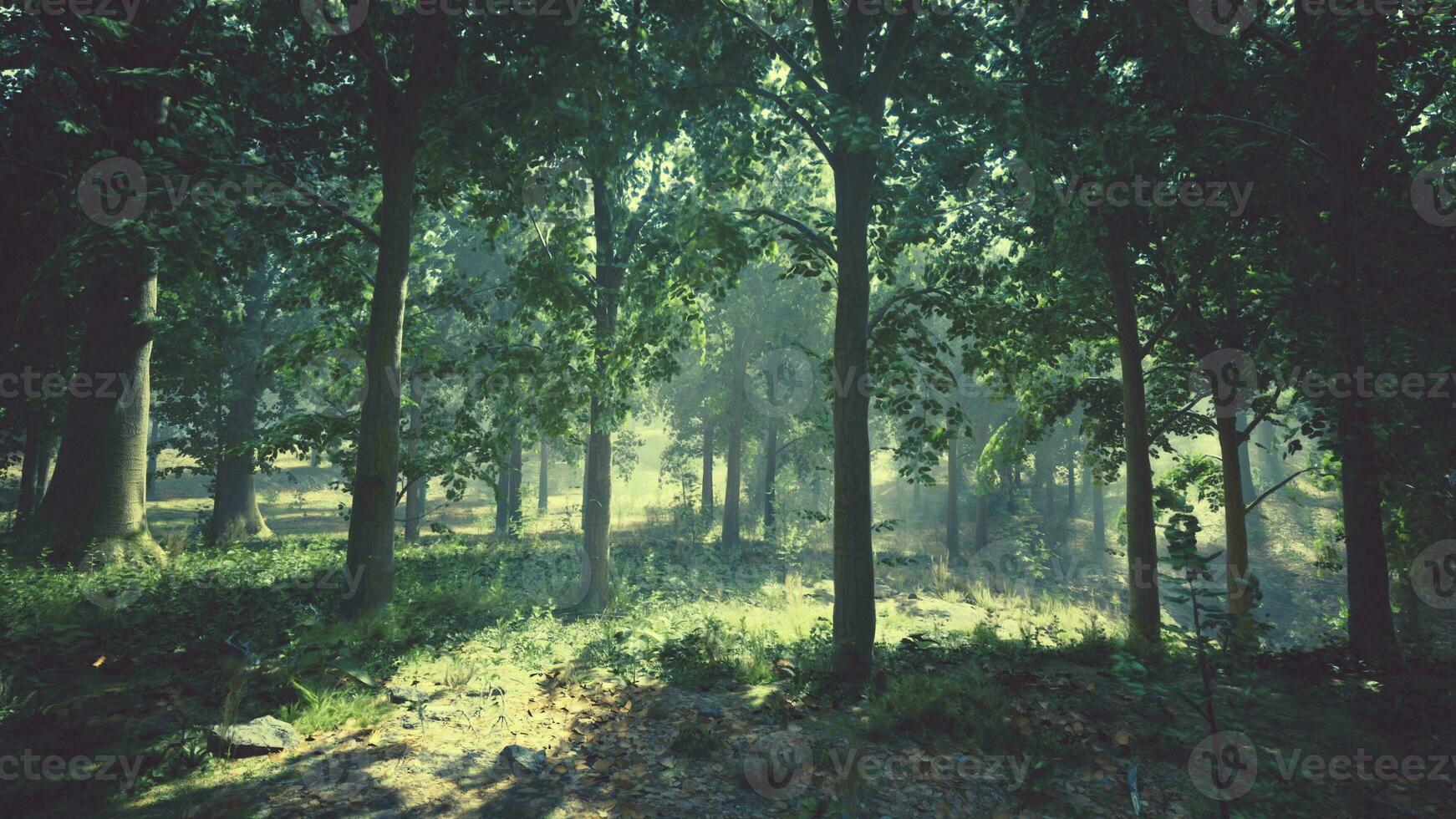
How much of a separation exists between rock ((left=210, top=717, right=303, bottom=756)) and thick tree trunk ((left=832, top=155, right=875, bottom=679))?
211 inches

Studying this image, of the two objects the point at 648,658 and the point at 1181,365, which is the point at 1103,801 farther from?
the point at 1181,365

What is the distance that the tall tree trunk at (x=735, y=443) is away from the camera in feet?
91.9

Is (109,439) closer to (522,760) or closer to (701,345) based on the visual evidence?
(701,345)

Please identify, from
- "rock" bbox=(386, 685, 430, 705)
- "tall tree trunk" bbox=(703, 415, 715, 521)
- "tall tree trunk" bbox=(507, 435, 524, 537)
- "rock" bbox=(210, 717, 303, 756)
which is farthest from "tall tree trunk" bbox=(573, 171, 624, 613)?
"tall tree trunk" bbox=(703, 415, 715, 521)

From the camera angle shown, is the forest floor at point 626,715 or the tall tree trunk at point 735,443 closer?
the forest floor at point 626,715

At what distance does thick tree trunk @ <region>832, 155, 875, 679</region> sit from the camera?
791 centimetres

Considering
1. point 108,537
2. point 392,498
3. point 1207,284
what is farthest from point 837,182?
point 108,537

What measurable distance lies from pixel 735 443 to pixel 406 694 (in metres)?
22.8

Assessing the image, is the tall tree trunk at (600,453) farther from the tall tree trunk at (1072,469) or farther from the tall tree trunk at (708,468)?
the tall tree trunk at (1072,469)

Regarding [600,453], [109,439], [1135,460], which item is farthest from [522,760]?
[109,439]

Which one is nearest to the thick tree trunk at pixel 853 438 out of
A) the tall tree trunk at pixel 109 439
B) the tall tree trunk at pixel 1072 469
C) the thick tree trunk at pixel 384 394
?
the thick tree trunk at pixel 384 394

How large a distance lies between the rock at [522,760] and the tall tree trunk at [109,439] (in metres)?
9.15

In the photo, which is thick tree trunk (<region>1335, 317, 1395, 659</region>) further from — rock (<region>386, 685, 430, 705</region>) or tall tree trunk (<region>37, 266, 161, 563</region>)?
tall tree trunk (<region>37, 266, 161, 563</region>)

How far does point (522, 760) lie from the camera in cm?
539
